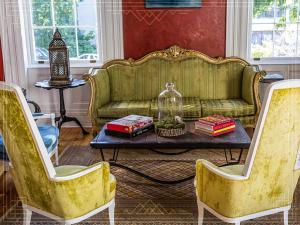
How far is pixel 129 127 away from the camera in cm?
269

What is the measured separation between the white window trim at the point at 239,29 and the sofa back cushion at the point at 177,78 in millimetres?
224

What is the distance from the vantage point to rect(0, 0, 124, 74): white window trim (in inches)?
175

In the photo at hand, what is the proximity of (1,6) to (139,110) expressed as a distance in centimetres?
201

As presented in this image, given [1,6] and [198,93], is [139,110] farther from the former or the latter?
[1,6]

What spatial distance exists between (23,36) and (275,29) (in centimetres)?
294

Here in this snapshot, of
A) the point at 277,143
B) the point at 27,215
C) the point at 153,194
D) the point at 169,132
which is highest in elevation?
the point at 277,143

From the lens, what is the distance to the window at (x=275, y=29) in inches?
176

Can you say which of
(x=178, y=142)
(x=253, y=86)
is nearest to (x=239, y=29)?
(x=253, y=86)

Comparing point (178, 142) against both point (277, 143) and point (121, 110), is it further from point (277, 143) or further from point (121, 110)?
point (121, 110)

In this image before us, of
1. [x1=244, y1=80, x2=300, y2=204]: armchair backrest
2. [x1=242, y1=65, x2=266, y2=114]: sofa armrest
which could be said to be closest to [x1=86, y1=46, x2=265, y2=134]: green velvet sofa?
[x1=242, y1=65, x2=266, y2=114]: sofa armrest

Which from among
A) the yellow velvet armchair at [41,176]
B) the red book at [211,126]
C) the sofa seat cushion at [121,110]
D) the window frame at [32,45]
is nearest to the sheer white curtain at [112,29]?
the window frame at [32,45]

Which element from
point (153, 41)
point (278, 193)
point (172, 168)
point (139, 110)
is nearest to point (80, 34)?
point (153, 41)

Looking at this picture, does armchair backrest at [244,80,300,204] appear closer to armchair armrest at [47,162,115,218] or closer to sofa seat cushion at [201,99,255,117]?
armchair armrest at [47,162,115,218]

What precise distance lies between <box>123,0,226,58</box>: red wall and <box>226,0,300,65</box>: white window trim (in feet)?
0.21
